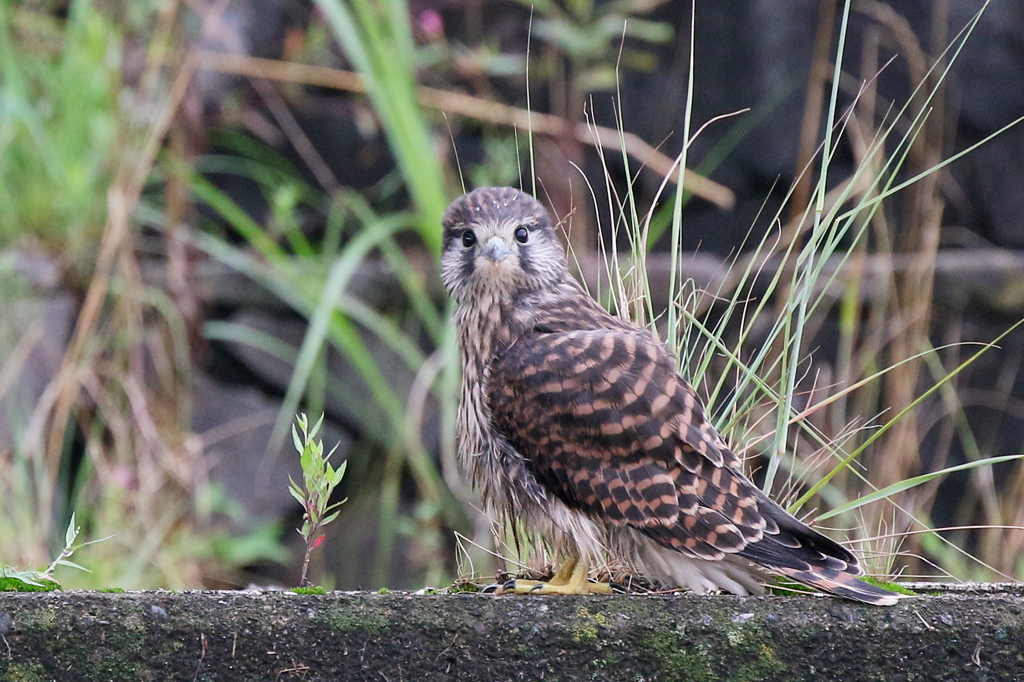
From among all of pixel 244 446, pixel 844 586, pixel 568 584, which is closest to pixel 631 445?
pixel 568 584

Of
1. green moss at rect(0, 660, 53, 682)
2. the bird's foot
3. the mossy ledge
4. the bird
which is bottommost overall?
green moss at rect(0, 660, 53, 682)

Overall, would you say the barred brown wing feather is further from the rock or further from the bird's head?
the rock

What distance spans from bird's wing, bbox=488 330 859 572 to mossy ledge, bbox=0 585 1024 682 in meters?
0.24

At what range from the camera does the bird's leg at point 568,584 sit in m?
1.85

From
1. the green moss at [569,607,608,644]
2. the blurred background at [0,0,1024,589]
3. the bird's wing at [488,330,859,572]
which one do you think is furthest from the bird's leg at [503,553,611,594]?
the blurred background at [0,0,1024,589]

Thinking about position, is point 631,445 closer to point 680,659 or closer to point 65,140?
point 680,659

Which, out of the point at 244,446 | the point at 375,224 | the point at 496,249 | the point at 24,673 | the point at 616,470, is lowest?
the point at 24,673

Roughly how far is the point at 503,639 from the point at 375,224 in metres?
2.74

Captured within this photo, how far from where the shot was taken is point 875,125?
4.41 m

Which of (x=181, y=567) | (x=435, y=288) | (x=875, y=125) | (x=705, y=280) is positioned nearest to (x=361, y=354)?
(x=435, y=288)

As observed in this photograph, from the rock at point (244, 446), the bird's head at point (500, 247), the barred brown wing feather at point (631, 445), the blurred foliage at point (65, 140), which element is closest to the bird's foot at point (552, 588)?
the barred brown wing feather at point (631, 445)

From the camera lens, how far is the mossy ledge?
143 centimetres

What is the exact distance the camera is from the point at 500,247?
2383 millimetres

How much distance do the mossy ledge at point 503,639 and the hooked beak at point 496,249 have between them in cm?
101
